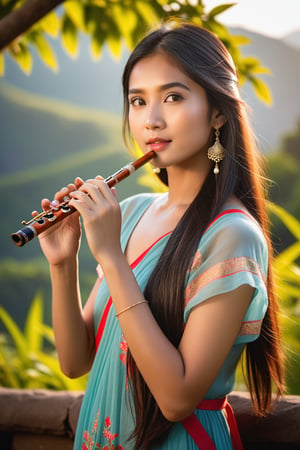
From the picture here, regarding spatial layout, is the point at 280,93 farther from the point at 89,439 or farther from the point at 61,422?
the point at 89,439

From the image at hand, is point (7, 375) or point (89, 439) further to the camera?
point (7, 375)

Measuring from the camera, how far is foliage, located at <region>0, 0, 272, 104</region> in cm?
219

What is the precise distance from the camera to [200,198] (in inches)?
58.9

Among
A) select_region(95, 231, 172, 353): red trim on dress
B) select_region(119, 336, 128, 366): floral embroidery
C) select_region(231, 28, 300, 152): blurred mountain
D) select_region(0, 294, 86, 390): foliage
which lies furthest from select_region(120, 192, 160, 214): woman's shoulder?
select_region(231, 28, 300, 152): blurred mountain

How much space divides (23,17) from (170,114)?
834 millimetres

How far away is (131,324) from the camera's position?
1.30 meters

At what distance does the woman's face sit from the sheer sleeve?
0.69 feet

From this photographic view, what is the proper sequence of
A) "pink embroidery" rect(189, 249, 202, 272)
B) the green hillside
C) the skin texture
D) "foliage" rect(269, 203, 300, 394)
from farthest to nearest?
the green hillside < "foliage" rect(269, 203, 300, 394) < "pink embroidery" rect(189, 249, 202, 272) < the skin texture

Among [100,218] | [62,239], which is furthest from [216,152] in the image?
[62,239]

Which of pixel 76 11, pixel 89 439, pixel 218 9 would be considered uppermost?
pixel 76 11

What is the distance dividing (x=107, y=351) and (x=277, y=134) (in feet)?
8.91

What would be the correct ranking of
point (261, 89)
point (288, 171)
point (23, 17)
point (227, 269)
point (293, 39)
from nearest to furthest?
1. point (227, 269)
2. point (23, 17)
3. point (261, 89)
4. point (293, 39)
5. point (288, 171)

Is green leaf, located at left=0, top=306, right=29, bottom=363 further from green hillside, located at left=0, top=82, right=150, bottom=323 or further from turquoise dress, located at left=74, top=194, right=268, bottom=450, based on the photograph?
turquoise dress, located at left=74, top=194, right=268, bottom=450

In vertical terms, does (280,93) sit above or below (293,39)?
below
